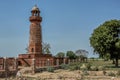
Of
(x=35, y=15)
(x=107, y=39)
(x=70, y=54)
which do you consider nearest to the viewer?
(x=107, y=39)

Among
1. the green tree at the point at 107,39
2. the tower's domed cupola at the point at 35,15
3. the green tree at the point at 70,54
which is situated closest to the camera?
the green tree at the point at 107,39

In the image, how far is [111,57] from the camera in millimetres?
54875

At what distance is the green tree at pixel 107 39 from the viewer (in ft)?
177

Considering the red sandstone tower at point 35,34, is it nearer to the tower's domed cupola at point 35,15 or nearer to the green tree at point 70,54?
the tower's domed cupola at point 35,15

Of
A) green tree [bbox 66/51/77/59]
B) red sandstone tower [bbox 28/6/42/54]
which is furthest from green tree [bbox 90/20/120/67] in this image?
green tree [bbox 66/51/77/59]

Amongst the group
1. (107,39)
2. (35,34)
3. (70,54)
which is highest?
(35,34)

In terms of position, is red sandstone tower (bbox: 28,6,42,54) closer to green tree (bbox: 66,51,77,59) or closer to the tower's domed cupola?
the tower's domed cupola

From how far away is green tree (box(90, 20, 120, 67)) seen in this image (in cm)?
5397

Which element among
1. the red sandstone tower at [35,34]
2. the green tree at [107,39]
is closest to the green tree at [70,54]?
the red sandstone tower at [35,34]

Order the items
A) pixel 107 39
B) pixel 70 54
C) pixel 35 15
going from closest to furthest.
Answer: pixel 107 39 < pixel 35 15 < pixel 70 54

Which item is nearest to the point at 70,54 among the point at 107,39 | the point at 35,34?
the point at 35,34

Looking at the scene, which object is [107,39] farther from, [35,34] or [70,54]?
[70,54]

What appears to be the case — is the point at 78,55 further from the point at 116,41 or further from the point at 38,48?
the point at 116,41

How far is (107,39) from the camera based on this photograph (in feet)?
177
